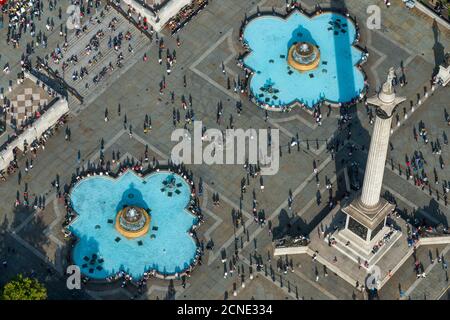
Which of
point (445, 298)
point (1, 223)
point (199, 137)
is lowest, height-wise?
point (445, 298)

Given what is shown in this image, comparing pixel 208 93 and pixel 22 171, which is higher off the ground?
pixel 208 93

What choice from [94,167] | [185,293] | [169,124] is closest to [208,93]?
[169,124]

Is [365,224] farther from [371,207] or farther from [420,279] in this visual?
[420,279]

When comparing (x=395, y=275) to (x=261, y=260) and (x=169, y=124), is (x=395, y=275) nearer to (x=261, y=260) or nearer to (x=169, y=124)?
(x=261, y=260)

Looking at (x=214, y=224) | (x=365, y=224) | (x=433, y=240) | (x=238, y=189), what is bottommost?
(x=365, y=224)

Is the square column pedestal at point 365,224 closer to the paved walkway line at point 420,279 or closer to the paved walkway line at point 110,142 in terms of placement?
the paved walkway line at point 420,279

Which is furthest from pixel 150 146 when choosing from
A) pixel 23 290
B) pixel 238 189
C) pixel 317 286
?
pixel 23 290

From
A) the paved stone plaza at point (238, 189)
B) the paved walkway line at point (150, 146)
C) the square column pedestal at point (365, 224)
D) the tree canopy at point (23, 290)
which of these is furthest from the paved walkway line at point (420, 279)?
the tree canopy at point (23, 290)
